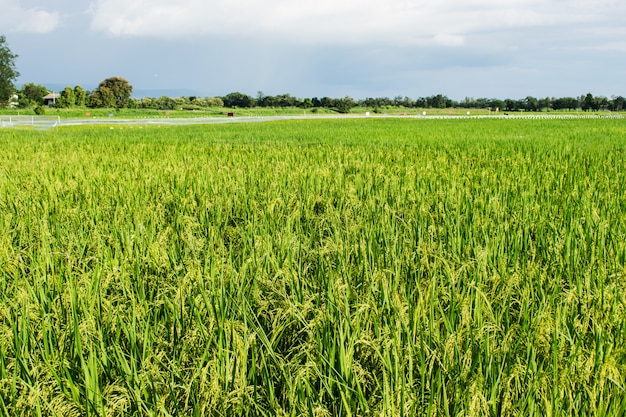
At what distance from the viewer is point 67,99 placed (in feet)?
230

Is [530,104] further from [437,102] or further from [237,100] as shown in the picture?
[237,100]

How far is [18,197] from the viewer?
4664 millimetres

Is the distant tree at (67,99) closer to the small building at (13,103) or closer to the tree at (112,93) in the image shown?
the tree at (112,93)

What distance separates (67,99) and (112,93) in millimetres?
6586

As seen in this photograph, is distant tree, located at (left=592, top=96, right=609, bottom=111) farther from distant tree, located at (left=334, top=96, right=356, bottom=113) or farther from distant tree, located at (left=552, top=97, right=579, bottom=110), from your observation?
distant tree, located at (left=334, top=96, right=356, bottom=113)

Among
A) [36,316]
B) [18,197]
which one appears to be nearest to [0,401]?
[36,316]

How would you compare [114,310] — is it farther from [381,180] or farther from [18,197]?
[381,180]

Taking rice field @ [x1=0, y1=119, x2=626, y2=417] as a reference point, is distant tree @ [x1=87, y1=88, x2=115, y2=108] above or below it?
above

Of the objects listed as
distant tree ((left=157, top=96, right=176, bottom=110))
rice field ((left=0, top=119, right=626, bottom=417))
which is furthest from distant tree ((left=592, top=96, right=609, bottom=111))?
rice field ((left=0, top=119, right=626, bottom=417))

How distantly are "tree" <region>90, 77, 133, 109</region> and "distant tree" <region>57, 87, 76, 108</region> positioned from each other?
2405 millimetres

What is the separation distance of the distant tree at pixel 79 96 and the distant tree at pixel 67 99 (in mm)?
1170

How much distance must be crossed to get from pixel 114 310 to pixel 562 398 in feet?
4.94

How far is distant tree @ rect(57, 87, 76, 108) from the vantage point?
226ft

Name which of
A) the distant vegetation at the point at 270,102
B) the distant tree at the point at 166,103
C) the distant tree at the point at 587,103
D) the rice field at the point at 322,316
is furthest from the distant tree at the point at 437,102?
the rice field at the point at 322,316
